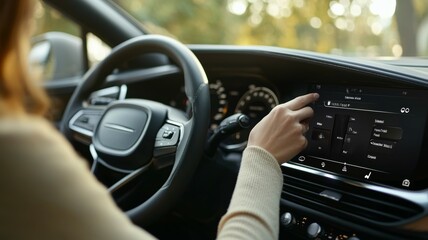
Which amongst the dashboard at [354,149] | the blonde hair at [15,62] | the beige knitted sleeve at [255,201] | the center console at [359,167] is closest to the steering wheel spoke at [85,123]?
the dashboard at [354,149]

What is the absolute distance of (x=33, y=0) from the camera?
30.9 inches

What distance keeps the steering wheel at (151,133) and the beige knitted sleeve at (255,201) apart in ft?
0.86

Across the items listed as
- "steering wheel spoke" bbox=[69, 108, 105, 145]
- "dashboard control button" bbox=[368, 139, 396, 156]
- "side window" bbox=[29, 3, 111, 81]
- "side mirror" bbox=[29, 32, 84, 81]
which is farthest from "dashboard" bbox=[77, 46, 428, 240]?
"side mirror" bbox=[29, 32, 84, 81]

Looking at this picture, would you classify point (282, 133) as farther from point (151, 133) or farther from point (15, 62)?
point (15, 62)

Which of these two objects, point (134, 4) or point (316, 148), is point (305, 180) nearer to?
point (316, 148)

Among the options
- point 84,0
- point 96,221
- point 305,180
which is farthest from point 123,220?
point 84,0

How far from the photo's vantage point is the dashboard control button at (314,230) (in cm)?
137

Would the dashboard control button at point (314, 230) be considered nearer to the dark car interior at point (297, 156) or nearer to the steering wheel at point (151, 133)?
the dark car interior at point (297, 156)

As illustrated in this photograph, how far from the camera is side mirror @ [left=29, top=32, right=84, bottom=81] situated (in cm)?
267

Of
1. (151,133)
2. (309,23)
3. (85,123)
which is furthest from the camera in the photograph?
(309,23)

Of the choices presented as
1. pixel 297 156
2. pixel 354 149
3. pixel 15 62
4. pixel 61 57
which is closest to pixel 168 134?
pixel 297 156

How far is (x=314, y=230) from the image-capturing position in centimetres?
138

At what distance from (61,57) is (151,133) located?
139 cm

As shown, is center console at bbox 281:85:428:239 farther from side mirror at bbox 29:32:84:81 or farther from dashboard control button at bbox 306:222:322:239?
side mirror at bbox 29:32:84:81
